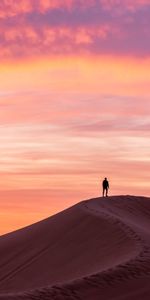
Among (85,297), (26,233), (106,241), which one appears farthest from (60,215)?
(85,297)

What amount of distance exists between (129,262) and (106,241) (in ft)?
16.0

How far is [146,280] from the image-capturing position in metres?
20.8

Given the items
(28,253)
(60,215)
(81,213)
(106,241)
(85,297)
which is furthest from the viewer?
(60,215)

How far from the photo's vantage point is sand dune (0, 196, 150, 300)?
20.8 meters

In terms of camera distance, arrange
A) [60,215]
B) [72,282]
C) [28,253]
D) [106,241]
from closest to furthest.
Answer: [72,282]
[106,241]
[28,253]
[60,215]

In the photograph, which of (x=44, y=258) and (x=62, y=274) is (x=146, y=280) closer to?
(x=62, y=274)

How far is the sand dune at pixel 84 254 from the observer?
68.1ft

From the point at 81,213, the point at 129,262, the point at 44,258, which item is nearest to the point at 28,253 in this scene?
the point at 44,258

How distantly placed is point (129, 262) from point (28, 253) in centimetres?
822

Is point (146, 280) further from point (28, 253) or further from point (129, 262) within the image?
point (28, 253)

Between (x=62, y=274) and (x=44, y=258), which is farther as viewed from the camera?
(x=44, y=258)

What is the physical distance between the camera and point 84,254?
26.7 metres

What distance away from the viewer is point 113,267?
22.1m

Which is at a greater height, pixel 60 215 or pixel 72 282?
pixel 60 215
